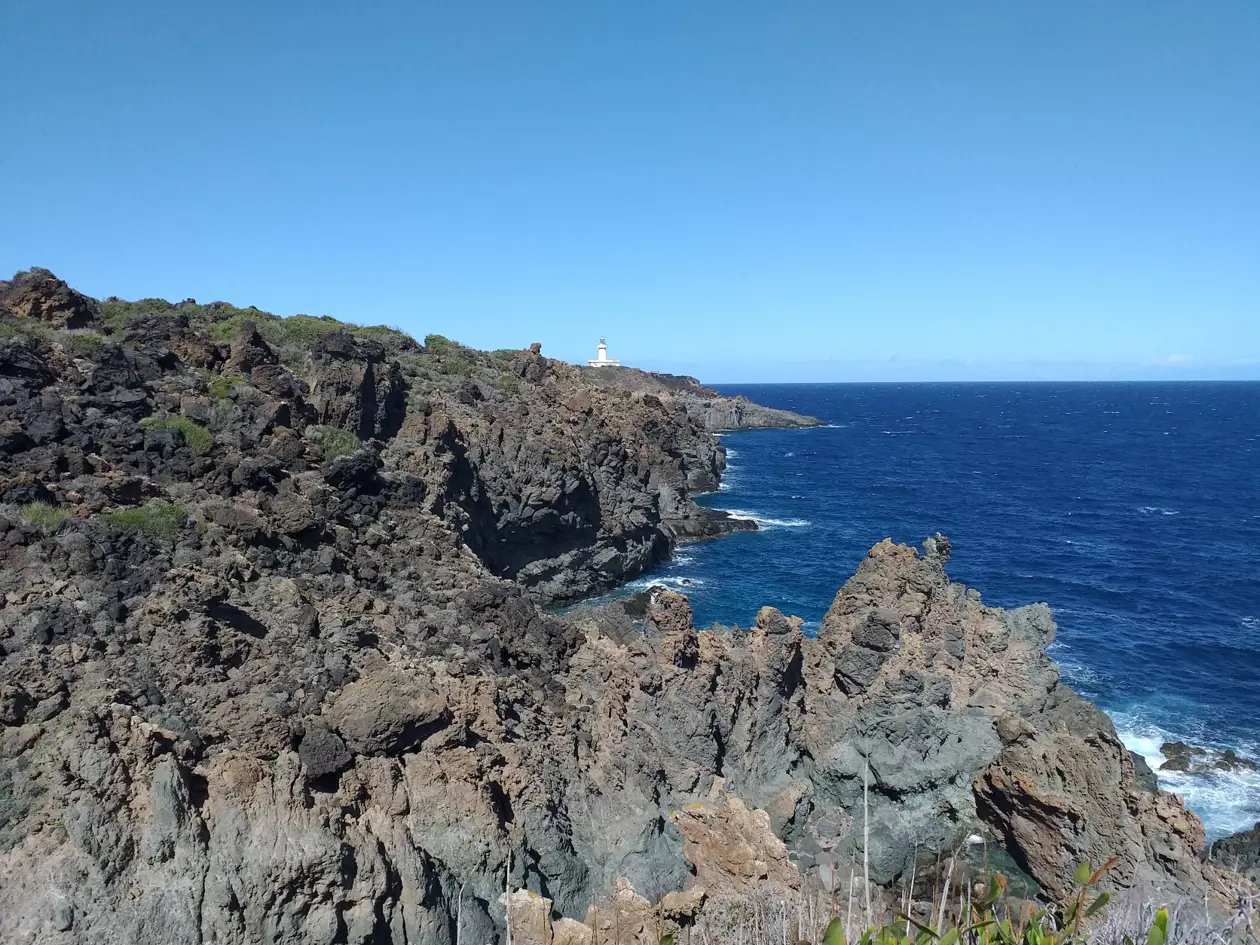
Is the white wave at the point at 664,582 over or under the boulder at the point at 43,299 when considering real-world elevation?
under

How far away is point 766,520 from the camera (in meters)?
68.9

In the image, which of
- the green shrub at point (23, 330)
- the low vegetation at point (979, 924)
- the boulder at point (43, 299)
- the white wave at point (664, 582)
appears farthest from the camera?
the white wave at point (664, 582)

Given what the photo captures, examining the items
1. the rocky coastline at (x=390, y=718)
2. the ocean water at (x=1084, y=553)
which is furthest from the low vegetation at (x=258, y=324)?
the ocean water at (x=1084, y=553)

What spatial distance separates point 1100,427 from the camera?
15800cm

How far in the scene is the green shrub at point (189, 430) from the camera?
24.6 meters

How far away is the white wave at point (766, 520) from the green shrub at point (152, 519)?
5087 centimetres

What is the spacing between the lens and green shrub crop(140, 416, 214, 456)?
24.6m

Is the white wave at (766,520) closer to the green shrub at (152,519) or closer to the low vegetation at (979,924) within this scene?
the low vegetation at (979,924)

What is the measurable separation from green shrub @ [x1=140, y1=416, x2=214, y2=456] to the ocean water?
2641 centimetres

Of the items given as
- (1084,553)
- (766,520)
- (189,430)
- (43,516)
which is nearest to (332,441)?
(189,430)

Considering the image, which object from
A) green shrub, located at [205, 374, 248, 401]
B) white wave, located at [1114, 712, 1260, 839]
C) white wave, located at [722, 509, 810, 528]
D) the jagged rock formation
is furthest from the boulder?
white wave, located at [722, 509, 810, 528]

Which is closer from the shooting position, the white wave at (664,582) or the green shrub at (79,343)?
the green shrub at (79,343)

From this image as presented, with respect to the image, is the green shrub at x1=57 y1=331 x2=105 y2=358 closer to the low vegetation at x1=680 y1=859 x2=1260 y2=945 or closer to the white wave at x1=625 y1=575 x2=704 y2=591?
the low vegetation at x1=680 y1=859 x2=1260 y2=945

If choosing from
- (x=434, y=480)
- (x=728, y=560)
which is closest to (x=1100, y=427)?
(x=728, y=560)
